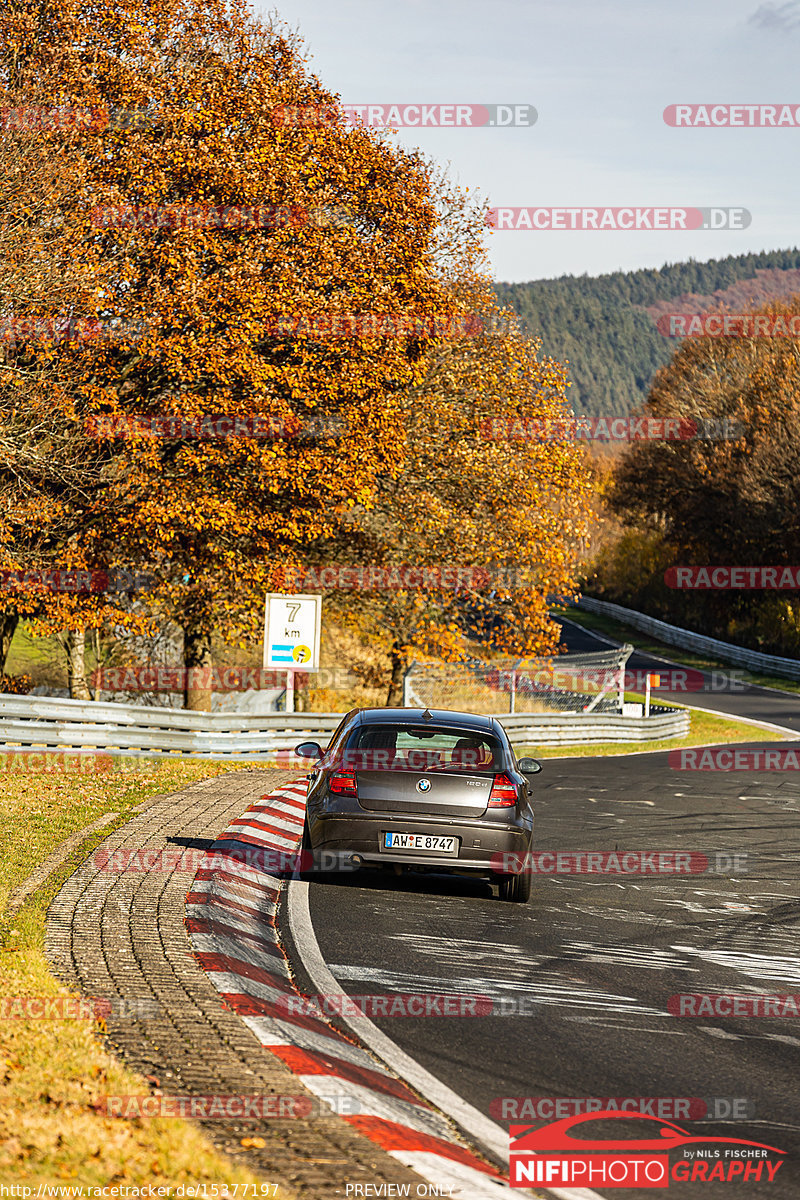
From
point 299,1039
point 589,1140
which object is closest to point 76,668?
point 299,1039

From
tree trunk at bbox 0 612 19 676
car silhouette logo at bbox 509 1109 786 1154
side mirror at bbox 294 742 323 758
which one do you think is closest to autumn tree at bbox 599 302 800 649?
tree trunk at bbox 0 612 19 676

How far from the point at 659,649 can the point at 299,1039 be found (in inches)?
2142

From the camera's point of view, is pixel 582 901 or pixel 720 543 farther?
pixel 720 543

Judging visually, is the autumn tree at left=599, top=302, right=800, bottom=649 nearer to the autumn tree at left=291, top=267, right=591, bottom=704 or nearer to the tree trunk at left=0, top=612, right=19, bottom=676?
the autumn tree at left=291, top=267, right=591, bottom=704

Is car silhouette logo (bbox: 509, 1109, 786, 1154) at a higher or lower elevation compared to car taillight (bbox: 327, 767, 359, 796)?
lower

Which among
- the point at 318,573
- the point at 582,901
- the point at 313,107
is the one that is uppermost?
the point at 313,107

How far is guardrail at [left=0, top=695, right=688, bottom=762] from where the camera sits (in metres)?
16.5

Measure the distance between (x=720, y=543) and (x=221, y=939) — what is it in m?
56.3

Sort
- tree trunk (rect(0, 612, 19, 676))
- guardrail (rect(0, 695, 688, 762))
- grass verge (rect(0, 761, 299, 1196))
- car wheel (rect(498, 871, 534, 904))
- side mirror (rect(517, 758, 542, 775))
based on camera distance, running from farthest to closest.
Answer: tree trunk (rect(0, 612, 19, 676))
guardrail (rect(0, 695, 688, 762))
side mirror (rect(517, 758, 542, 775))
car wheel (rect(498, 871, 534, 904))
grass verge (rect(0, 761, 299, 1196))

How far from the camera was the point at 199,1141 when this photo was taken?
14.0 feet

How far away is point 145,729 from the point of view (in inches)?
699

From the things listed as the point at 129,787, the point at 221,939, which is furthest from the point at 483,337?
the point at 221,939

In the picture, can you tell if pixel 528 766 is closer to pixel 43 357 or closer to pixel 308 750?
pixel 308 750

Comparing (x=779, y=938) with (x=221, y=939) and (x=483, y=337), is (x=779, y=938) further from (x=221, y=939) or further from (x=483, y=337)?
(x=483, y=337)
